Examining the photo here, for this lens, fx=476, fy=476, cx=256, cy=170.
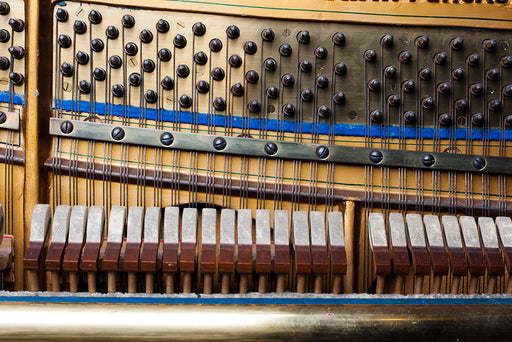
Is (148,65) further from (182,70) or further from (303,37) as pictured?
(303,37)

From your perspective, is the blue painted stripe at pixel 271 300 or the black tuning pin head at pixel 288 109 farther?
the black tuning pin head at pixel 288 109

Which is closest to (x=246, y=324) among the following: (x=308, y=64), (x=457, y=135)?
(x=308, y=64)

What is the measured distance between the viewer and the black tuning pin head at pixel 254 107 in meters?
1.61

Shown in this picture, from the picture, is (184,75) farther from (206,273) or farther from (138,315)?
(138,315)

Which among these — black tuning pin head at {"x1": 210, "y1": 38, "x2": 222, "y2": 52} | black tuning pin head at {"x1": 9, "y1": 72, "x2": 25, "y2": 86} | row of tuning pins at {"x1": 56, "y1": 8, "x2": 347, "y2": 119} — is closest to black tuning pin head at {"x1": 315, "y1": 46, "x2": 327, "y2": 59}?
row of tuning pins at {"x1": 56, "y1": 8, "x2": 347, "y2": 119}

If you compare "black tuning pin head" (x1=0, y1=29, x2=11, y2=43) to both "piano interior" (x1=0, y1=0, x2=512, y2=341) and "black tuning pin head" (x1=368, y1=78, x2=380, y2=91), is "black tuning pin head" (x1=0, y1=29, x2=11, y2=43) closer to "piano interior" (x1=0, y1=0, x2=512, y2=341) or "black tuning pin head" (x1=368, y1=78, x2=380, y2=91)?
"piano interior" (x1=0, y1=0, x2=512, y2=341)

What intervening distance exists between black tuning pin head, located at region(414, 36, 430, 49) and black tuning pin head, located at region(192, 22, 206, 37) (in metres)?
0.74

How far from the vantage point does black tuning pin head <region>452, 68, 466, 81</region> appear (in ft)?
5.33

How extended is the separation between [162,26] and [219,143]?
44cm

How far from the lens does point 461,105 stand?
1.64 meters

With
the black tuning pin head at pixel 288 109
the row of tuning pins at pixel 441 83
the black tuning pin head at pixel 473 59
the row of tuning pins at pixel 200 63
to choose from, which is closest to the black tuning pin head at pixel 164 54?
the row of tuning pins at pixel 200 63

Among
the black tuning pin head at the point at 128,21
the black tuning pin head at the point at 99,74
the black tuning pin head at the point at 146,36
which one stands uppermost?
the black tuning pin head at the point at 128,21

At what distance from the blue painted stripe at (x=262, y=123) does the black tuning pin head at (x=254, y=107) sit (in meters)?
0.03

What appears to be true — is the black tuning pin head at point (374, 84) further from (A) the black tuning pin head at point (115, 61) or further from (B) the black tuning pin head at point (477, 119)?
(A) the black tuning pin head at point (115, 61)
